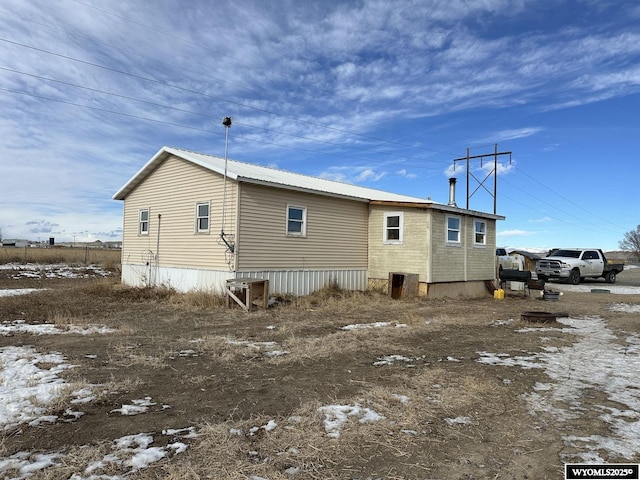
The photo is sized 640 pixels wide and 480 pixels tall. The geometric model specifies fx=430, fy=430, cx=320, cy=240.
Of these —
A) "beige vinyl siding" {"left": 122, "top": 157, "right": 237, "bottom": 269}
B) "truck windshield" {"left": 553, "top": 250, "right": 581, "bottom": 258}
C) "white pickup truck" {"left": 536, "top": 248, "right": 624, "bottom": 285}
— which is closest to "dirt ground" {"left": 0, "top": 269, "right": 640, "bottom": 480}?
"beige vinyl siding" {"left": 122, "top": 157, "right": 237, "bottom": 269}

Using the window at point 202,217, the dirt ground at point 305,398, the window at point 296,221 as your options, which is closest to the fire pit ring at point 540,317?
the dirt ground at point 305,398

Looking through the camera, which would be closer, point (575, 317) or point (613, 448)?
point (613, 448)

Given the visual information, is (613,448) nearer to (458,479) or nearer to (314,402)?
(458,479)

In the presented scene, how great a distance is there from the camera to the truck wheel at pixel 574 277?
79.6 feet

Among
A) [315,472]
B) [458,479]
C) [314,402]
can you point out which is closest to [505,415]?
[458,479]

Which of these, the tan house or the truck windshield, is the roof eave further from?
the truck windshield

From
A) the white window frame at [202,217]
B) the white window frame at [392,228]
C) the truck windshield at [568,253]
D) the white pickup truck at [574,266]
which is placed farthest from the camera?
the truck windshield at [568,253]

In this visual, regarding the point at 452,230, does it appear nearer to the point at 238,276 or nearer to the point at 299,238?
the point at 299,238

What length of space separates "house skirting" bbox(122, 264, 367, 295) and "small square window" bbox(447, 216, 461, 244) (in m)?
3.61

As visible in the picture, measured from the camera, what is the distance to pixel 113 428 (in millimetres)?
3852

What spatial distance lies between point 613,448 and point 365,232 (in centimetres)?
1414

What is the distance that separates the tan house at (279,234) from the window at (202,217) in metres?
0.03

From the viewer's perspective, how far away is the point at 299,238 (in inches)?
590

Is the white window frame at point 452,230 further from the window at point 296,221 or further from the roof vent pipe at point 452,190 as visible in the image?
the window at point 296,221
